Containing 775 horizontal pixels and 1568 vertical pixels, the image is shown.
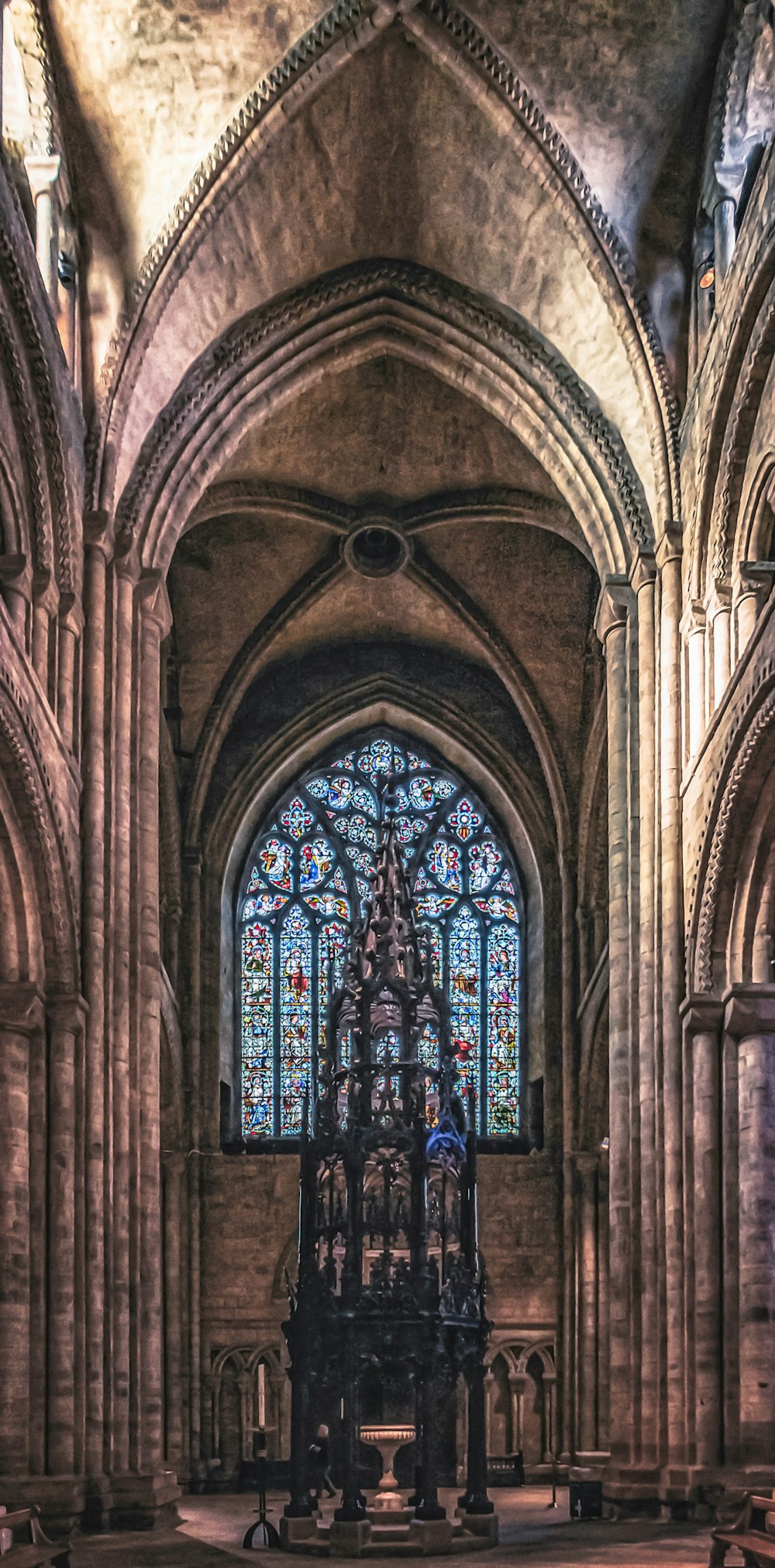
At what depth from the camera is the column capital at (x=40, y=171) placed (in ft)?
67.2

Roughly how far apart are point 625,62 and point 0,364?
6.62m

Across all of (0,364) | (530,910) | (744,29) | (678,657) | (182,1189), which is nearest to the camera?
(0,364)

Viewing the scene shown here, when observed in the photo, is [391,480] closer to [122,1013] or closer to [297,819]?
[297,819]

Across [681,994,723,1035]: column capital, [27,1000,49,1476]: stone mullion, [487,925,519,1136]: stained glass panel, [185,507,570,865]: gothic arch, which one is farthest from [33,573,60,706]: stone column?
[487,925,519,1136]: stained glass panel

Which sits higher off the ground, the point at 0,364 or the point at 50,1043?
the point at 0,364

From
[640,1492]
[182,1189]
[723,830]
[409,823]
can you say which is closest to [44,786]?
[723,830]

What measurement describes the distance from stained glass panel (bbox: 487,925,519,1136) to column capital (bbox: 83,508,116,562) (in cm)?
1172

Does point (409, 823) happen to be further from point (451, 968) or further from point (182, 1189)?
point (182, 1189)

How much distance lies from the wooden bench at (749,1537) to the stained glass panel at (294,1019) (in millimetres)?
15658

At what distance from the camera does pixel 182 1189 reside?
29.1 meters

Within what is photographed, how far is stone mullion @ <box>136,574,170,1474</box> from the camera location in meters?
20.6

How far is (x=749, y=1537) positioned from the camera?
13961 millimetres

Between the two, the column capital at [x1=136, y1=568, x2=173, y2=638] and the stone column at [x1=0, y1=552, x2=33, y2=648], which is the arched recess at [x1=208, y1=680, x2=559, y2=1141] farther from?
the stone column at [x1=0, y1=552, x2=33, y2=648]

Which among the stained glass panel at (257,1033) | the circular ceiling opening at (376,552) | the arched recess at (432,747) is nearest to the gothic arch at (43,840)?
the circular ceiling opening at (376,552)
